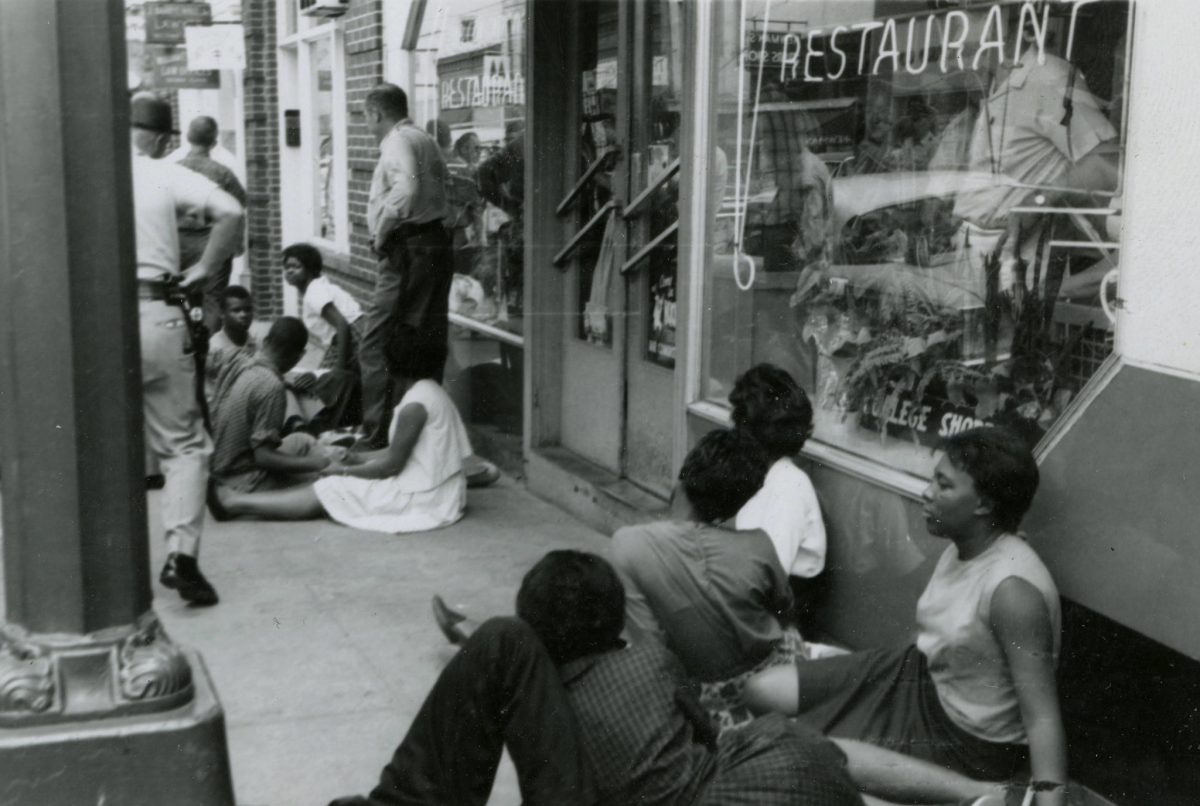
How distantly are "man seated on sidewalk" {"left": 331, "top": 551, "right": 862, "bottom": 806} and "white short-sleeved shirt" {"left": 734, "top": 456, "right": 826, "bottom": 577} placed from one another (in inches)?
51.7

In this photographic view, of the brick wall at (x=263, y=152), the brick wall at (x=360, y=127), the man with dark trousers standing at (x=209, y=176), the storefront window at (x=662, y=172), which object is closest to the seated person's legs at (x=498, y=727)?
the storefront window at (x=662, y=172)

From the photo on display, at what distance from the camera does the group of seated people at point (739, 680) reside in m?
3.25

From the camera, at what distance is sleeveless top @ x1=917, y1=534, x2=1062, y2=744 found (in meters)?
3.50

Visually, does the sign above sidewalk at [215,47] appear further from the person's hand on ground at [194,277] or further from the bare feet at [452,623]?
the bare feet at [452,623]

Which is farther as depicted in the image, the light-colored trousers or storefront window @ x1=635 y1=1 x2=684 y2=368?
storefront window @ x1=635 y1=1 x2=684 y2=368

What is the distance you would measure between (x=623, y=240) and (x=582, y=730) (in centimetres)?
390

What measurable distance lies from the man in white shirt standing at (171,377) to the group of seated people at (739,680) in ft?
7.20

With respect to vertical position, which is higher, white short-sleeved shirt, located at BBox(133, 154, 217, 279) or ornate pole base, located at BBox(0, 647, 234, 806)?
white short-sleeved shirt, located at BBox(133, 154, 217, 279)

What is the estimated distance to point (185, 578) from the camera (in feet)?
18.1

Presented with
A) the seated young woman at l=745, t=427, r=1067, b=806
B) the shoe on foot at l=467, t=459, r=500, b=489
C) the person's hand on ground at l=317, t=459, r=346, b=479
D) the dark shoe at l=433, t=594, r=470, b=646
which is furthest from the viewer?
the shoe on foot at l=467, t=459, r=500, b=489

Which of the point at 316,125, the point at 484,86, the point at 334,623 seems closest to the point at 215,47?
the point at 316,125

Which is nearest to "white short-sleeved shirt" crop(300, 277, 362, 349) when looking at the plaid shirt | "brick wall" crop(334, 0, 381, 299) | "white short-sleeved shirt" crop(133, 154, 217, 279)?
"brick wall" crop(334, 0, 381, 299)

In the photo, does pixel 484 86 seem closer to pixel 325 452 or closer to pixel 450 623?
pixel 325 452

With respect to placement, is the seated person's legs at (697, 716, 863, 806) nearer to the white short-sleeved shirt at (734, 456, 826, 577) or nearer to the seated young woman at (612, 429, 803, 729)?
the seated young woman at (612, 429, 803, 729)
